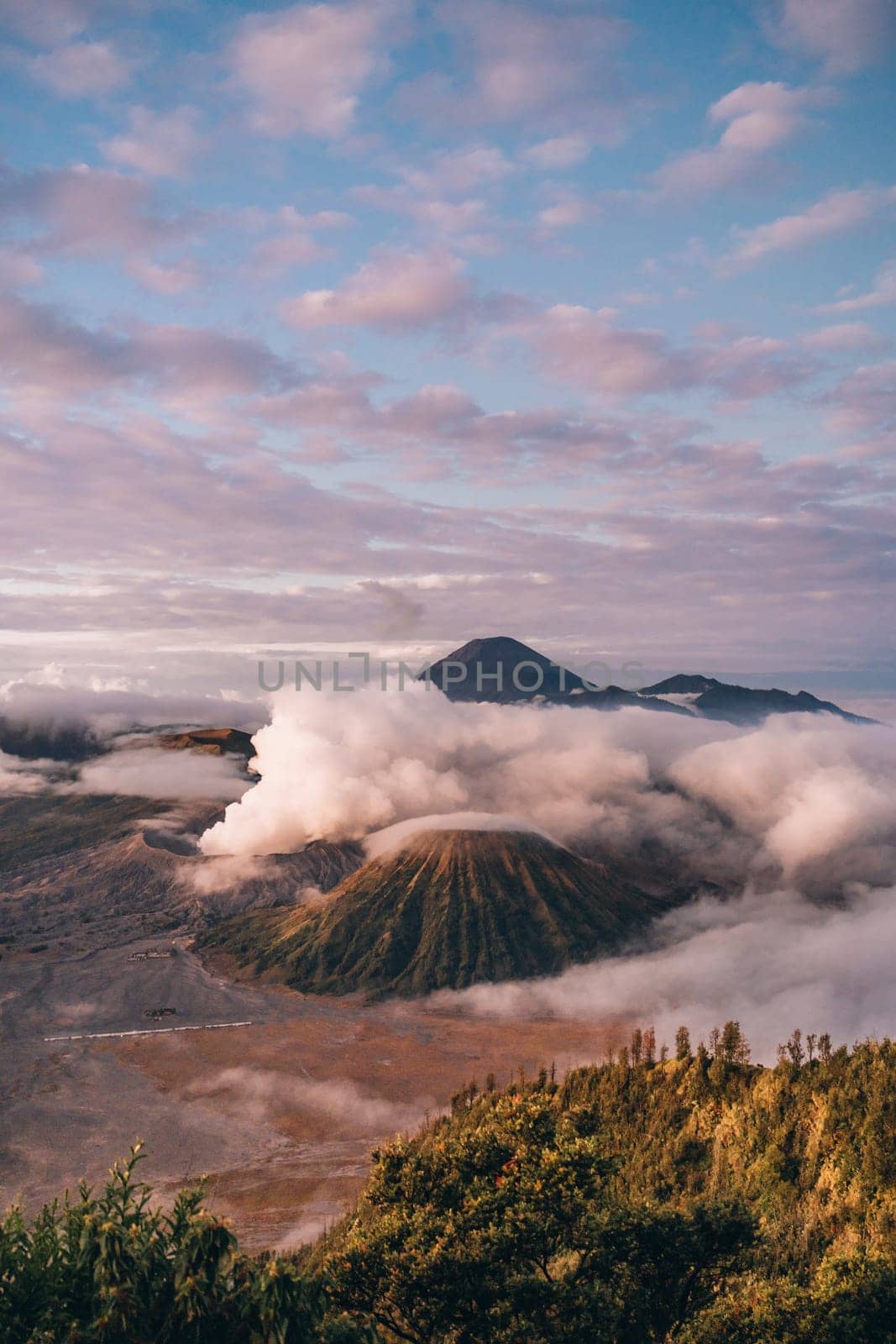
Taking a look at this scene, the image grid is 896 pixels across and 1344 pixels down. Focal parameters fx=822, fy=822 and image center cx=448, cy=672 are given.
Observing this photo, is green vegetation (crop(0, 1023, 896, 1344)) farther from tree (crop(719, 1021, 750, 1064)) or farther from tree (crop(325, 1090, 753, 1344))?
tree (crop(719, 1021, 750, 1064))

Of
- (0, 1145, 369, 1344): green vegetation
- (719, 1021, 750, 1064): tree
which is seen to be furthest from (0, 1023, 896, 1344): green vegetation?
(719, 1021, 750, 1064): tree

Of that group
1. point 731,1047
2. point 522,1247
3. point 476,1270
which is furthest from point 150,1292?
point 731,1047

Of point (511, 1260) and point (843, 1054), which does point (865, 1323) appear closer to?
point (511, 1260)

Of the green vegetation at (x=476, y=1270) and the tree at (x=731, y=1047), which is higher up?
the green vegetation at (x=476, y=1270)

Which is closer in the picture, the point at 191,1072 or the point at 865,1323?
the point at 865,1323

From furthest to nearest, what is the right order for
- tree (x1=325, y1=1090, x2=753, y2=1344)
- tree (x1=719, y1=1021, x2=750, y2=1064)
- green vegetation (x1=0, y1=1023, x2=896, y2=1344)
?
tree (x1=719, y1=1021, x2=750, y2=1064), tree (x1=325, y1=1090, x2=753, y2=1344), green vegetation (x1=0, y1=1023, x2=896, y2=1344)

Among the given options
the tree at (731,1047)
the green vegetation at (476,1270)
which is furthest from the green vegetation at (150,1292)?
the tree at (731,1047)

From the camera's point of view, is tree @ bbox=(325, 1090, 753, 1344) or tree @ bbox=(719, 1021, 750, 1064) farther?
tree @ bbox=(719, 1021, 750, 1064)

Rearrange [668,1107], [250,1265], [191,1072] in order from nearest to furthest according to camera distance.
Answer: [250,1265], [668,1107], [191,1072]

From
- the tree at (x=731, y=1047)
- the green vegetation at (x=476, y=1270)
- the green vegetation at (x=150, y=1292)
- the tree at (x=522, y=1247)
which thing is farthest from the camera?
the tree at (x=731, y=1047)

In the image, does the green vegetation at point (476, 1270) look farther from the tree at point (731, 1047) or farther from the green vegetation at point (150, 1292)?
the tree at point (731, 1047)

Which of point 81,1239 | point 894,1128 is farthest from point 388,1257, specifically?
point 894,1128
